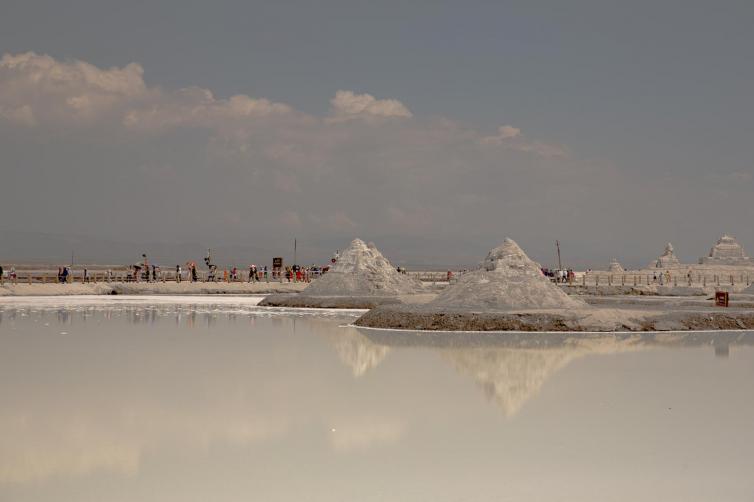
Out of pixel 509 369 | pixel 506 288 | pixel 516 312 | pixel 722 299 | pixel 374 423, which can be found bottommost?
pixel 374 423

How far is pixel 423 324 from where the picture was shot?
1859 cm

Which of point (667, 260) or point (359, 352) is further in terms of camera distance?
point (667, 260)

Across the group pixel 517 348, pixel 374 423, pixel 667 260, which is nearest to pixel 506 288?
pixel 517 348

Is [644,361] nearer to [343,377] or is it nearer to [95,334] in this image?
[343,377]

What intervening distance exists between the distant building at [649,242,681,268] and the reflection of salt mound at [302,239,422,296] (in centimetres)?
5879

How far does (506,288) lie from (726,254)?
7881 centimetres

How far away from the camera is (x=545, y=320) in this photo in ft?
60.3

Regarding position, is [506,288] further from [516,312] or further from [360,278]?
[360,278]

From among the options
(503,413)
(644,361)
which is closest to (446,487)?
(503,413)

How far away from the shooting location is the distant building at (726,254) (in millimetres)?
90062

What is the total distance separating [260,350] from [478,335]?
4.95 m

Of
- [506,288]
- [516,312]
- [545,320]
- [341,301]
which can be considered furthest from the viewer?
[341,301]

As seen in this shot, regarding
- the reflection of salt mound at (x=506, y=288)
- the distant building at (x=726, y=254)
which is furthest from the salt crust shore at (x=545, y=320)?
the distant building at (x=726, y=254)

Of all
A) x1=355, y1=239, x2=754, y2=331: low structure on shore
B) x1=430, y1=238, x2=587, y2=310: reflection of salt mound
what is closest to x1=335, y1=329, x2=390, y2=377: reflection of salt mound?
x1=355, y1=239, x2=754, y2=331: low structure on shore
